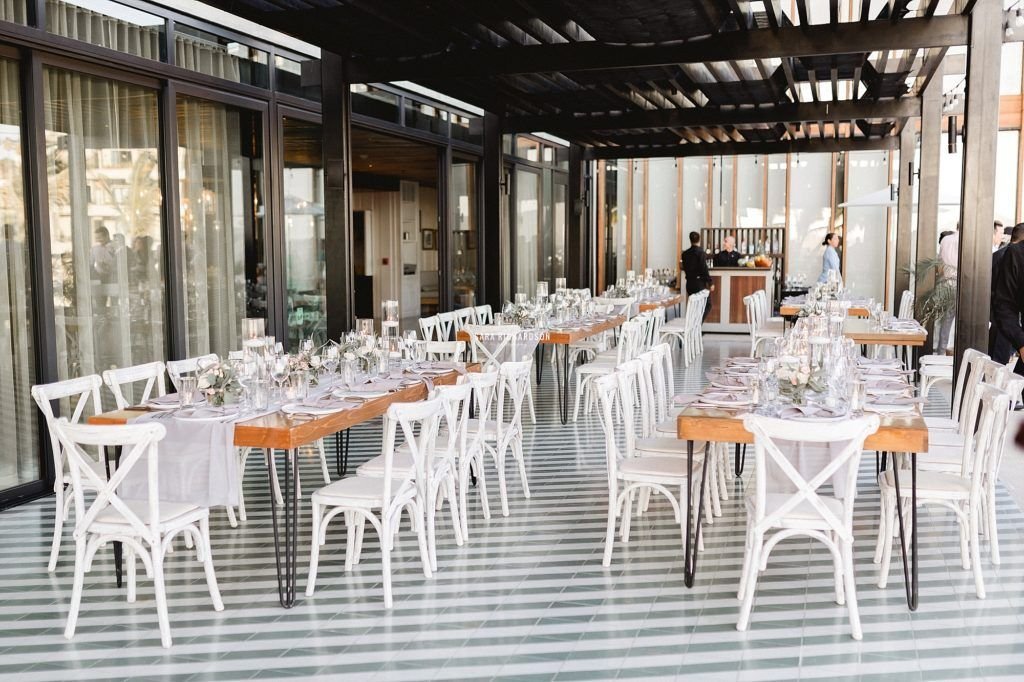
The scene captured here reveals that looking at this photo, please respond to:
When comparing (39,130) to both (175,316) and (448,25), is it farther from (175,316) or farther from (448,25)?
(448,25)

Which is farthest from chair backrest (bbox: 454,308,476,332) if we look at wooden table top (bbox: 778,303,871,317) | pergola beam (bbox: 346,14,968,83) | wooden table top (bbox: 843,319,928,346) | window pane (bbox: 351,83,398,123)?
wooden table top (bbox: 778,303,871,317)

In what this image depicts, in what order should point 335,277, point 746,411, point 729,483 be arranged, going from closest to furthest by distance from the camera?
point 746,411
point 729,483
point 335,277

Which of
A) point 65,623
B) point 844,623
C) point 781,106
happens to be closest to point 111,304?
point 65,623

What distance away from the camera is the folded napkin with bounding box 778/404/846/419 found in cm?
438

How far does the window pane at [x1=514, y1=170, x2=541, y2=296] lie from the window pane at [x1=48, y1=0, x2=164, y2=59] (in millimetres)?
8940

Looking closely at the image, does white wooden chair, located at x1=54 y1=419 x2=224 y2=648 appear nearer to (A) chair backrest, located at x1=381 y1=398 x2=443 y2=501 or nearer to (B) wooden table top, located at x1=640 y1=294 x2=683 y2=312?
(A) chair backrest, located at x1=381 y1=398 x2=443 y2=501

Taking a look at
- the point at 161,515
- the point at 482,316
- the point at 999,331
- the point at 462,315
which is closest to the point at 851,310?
the point at 999,331

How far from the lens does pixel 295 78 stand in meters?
8.75

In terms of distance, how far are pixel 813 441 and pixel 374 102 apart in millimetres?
7485

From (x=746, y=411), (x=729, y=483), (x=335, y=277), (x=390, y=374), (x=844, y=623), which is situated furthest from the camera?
(x=335, y=277)

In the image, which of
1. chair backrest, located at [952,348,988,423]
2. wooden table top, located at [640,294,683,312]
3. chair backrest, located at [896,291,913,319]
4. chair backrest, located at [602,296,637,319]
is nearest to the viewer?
chair backrest, located at [952,348,988,423]

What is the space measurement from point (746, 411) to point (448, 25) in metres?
4.37

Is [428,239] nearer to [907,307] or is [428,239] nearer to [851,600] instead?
[907,307]

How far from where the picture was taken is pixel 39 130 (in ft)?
19.8
